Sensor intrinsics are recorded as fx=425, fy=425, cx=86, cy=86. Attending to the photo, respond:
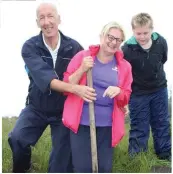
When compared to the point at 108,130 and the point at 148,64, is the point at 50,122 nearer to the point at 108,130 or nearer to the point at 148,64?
the point at 108,130

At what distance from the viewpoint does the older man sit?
4.67m

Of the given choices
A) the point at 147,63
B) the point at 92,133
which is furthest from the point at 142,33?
the point at 92,133

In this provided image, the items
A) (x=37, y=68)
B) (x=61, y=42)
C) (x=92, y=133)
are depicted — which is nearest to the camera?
(x=92, y=133)

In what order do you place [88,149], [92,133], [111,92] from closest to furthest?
[111,92]
[92,133]
[88,149]

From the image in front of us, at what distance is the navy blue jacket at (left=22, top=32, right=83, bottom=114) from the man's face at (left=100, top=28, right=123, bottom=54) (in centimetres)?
64

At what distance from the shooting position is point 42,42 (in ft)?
15.8

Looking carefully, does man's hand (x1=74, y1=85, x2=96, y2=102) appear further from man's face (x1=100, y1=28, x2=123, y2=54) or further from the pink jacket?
man's face (x1=100, y1=28, x2=123, y2=54)

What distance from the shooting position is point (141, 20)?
534 cm

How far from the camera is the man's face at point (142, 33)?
17.6 feet

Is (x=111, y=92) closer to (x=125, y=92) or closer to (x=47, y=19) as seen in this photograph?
(x=125, y=92)

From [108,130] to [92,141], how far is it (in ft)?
0.91

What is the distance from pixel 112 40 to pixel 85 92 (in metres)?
0.61

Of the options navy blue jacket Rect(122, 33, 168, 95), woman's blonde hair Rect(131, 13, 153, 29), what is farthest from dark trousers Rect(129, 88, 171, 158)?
woman's blonde hair Rect(131, 13, 153, 29)

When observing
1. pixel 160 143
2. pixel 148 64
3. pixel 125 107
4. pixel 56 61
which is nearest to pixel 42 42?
pixel 56 61
